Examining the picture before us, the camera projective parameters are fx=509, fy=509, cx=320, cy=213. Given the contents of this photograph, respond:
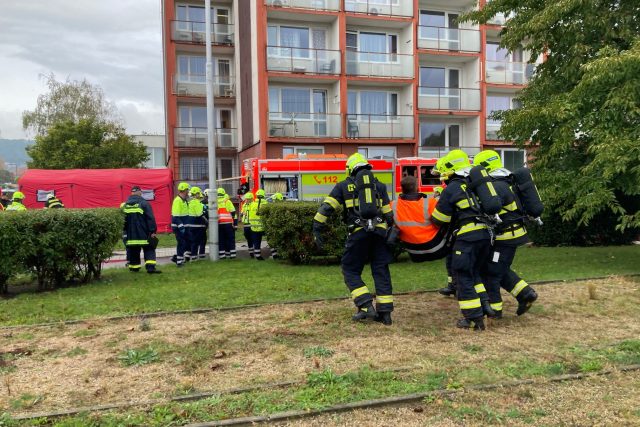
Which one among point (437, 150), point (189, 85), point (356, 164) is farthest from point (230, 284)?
point (189, 85)

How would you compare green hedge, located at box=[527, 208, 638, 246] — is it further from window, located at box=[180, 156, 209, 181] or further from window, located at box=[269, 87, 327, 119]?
window, located at box=[180, 156, 209, 181]

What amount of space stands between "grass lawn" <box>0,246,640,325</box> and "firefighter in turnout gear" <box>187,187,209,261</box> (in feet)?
2.06

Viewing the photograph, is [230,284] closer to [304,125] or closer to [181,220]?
[181,220]

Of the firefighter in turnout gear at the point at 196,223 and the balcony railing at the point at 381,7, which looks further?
the balcony railing at the point at 381,7

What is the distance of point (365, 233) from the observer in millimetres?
5691

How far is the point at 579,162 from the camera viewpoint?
10727 mm

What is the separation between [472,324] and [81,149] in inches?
1076

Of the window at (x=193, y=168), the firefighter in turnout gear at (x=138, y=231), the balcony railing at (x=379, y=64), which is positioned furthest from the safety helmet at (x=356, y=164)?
the window at (x=193, y=168)

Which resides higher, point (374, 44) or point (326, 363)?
point (374, 44)

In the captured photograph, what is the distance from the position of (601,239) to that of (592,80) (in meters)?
6.55

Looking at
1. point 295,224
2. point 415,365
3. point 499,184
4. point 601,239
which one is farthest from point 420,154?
point 415,365

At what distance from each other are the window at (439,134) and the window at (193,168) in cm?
1158

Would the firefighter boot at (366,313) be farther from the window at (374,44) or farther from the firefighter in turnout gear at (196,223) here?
the window at (374,44)

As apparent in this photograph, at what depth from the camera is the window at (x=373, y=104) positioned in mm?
25062
